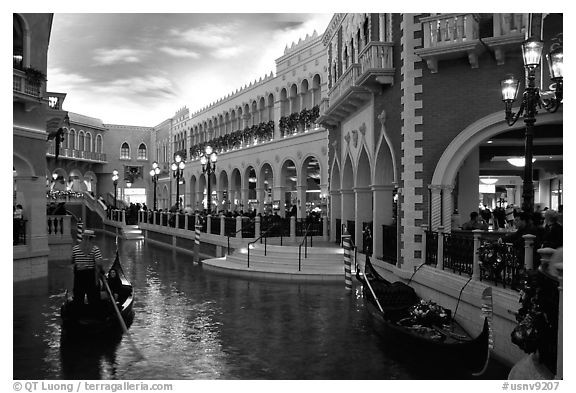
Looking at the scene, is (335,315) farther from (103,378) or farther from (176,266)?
(176,266)

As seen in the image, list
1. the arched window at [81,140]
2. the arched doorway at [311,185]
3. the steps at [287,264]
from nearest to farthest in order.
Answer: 1. the steps at [287,264]
2. the arched doorway at [311,185]
3. the arched window at [81,140]

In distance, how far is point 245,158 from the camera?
25250mm

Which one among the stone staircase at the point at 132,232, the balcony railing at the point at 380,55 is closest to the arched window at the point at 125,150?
the stone staircase at the point at 132,232

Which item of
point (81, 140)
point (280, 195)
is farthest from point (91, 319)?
point (81, 140)

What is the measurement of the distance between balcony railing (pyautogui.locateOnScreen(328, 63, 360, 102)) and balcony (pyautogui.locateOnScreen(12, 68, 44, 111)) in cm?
609

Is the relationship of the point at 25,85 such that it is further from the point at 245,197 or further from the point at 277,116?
the point at 245,197

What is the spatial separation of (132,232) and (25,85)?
15250mm

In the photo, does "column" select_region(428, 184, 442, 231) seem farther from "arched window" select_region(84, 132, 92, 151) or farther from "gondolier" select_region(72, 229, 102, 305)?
"arched window" select_region(84, 132, 92, 151)

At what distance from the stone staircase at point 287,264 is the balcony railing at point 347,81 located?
3.62m

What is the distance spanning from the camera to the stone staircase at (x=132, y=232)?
84.1 ft

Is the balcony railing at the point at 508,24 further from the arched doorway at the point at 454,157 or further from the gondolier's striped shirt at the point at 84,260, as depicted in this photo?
the gondolier's striped shirt at the point at 84,260

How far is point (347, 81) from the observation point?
12.6 meters

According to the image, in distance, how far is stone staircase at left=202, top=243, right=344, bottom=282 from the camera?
1233 cm
